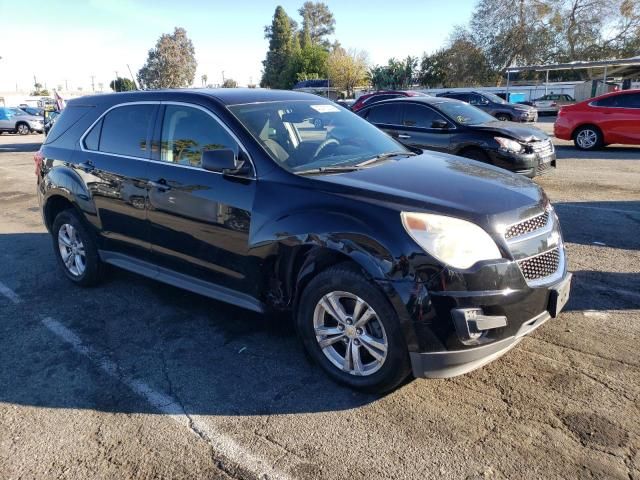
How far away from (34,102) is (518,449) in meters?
67.2

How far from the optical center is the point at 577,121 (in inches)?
540

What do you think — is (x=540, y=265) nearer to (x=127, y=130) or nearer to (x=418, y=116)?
(x=127, y=130)

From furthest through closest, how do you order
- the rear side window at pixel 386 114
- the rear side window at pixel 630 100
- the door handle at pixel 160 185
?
the rear side window at pixel 630 100, the rear side window at pixel 386 114, the door handle at pixel 160 185

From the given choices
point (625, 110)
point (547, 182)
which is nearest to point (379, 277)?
point (547, 182)

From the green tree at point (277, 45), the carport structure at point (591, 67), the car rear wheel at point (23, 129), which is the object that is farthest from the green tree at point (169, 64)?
the carport structure at point (591, 67)

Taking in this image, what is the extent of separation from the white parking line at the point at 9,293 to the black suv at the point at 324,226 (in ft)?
2.46

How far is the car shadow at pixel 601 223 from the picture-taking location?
5.95m

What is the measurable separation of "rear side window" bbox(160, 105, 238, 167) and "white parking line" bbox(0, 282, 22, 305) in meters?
2.21

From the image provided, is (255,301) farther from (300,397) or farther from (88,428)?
(88,428)

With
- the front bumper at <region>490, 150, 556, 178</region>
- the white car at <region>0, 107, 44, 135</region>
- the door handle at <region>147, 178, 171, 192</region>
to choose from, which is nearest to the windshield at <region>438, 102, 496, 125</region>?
the front bumper at <region>490, 150, 556, 178</region>

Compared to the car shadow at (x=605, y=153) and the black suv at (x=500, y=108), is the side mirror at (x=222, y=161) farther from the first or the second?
the black suv at (x=500, y=108)

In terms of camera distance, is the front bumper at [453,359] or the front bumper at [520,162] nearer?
the front bumper at [453,359]

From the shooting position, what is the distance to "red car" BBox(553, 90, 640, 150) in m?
12.9

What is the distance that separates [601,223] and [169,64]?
68.9 m
